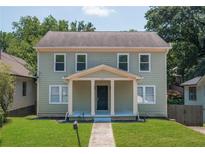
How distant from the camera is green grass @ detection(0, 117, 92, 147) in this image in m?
14.2

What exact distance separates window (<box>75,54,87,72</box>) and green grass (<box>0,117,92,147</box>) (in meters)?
7.35

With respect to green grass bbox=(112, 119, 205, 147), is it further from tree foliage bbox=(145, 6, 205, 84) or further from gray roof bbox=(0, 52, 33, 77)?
tree foliage bbox=(145, 6, 205, 84)

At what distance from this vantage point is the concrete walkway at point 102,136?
14.2m

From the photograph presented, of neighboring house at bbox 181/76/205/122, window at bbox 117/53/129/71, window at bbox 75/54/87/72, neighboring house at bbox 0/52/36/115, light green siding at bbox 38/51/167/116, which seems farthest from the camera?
neighboring house at bbox 181/76/205/122

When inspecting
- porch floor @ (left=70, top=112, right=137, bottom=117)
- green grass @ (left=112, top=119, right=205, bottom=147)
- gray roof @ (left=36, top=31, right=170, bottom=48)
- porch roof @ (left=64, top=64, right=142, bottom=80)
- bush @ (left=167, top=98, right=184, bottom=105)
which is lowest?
green grass @ (left=112, top=119, right=205, bottom=147)

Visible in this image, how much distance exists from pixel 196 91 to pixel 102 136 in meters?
19.0

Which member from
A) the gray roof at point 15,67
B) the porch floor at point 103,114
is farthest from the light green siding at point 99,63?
the gray roof at point 15,67

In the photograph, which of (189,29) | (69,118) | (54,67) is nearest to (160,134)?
(69,118)

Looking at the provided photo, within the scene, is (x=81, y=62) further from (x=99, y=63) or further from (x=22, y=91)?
(x=22, y=91)

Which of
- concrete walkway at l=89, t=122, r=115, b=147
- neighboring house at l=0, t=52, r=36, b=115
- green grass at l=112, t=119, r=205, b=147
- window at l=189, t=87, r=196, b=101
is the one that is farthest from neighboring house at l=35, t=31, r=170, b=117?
window at l=189, t=87, r=196, b=101

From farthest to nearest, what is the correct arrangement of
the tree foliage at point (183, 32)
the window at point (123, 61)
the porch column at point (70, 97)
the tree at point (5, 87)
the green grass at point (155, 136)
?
the tree foliage at point (183, 32)
the window at point (123, 61)
the porch column at point (70, 97)
the tree at point (5, 87)
the green grass at point (155, 136)

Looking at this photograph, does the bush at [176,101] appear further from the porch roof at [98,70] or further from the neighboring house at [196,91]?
the porch roof at [98,70]

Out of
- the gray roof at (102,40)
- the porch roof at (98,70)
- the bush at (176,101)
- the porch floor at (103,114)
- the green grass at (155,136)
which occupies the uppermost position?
the gray roof at (102,40)

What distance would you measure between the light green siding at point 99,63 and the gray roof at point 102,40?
744 mm
